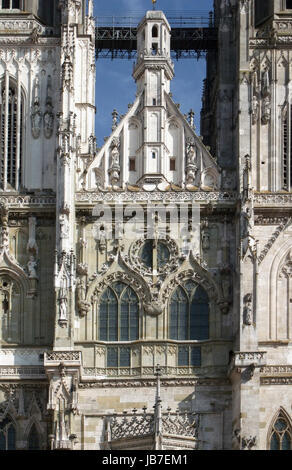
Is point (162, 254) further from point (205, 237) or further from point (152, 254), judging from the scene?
point (205, 237)

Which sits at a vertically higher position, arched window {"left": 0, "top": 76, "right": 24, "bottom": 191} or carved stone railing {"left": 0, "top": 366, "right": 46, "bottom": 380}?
arched window {"left": 0, "top": 76, "right": 24, "bottom": 191}

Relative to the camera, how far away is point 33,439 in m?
48.5

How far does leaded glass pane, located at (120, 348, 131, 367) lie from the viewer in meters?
49.0

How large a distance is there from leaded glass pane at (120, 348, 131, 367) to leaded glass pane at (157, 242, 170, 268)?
2.27 metres

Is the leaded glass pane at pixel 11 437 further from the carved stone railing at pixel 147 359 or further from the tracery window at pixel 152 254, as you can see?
the tracery window at pixel 152 254

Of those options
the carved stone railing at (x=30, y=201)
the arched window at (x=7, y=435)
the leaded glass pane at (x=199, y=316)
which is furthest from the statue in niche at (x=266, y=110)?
the arched window at (x=7, y=435)

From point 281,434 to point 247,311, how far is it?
114 inches

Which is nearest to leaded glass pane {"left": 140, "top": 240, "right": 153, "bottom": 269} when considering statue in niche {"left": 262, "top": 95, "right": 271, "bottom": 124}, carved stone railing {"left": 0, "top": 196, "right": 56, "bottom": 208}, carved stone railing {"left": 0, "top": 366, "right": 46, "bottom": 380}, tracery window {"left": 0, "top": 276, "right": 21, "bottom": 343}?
carved stone railing {"left": 0, "top": 196, "right": 56, "bottom": 208}

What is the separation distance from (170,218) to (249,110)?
329 centimetres

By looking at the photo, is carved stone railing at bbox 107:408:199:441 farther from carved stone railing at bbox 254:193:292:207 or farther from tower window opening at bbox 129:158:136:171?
tower window opening at bbox 129:158:136:171

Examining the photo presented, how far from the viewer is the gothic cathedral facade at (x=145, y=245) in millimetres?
48219

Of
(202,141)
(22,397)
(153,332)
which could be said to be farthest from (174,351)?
(202,141)

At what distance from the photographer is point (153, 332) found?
49250 mm
